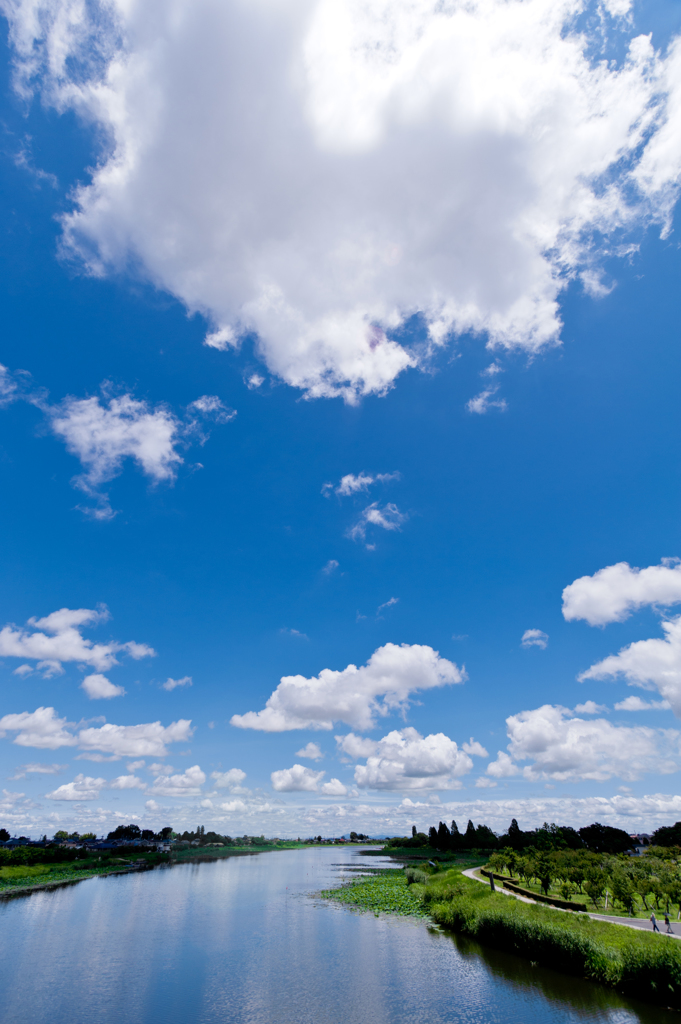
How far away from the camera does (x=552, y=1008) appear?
32344 millimetres

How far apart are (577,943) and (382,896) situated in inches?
2202

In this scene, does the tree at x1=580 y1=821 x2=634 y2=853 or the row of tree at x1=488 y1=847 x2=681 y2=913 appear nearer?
the row of tree at x1=488 y1=847 x2=681 y2=913

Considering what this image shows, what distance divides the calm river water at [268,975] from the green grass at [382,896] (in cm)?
600

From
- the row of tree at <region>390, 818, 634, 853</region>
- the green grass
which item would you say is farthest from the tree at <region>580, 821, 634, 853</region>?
the green grass

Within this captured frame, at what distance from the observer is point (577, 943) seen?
125ft

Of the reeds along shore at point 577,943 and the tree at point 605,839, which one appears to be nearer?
the reeds along shore at point 577,943

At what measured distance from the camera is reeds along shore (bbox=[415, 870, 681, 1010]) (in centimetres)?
3130

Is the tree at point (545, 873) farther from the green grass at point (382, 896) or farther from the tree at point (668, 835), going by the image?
the tree at point (668, 835)

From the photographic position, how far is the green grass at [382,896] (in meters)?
71.7

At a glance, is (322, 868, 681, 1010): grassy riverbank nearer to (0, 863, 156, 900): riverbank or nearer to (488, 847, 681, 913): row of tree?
(488, 847, 681, 913): row of tree

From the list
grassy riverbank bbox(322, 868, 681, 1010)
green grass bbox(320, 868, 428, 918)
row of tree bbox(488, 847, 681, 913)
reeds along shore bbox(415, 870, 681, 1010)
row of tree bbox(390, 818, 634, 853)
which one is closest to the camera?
reeds along shore bbox(415, 870, 681, 1010)

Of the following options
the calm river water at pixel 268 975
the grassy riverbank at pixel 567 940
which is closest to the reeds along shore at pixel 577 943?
the grassy riverbank at pixel 567 940

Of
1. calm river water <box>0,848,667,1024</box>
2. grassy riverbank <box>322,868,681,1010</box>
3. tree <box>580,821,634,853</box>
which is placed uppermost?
grassy riverbank <box>322,868,681,1010</box>

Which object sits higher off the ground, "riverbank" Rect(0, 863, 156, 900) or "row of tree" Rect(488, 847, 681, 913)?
"row of tree" Rect(488, 847, 681, 913)
